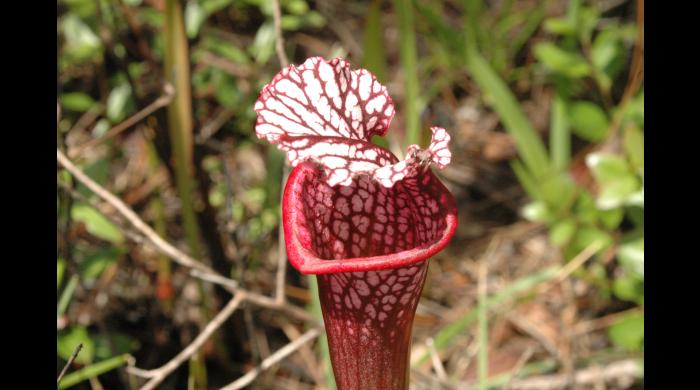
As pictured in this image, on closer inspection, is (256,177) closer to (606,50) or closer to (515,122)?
(515,122)

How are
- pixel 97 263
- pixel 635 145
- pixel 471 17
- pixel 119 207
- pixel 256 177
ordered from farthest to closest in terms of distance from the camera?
pixel 256 177 → pixel 471 17 → pixel 635 145 → pixel 97 263 → pixel 119 207

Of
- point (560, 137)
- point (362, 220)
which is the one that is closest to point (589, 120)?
point (560, 137)

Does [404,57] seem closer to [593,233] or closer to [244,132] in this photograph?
[244,132]

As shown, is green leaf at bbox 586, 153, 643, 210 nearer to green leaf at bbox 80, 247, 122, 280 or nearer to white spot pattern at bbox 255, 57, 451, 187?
white spot pattern at bbox 255, 57, 451, 187

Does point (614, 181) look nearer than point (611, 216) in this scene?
Yes

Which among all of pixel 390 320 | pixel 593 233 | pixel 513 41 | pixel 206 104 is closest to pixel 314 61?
pixel 390 320

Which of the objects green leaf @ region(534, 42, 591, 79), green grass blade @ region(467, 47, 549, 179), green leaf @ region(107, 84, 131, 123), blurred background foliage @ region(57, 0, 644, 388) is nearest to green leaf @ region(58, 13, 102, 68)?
blurred background foliage @ region(57, 0, 644, 388)

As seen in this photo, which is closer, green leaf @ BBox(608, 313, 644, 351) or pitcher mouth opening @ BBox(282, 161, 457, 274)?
pitcher mouth opening @ BBox(282, 161, 457, 274)

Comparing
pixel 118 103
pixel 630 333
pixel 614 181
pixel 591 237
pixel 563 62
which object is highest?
pixel 563 62

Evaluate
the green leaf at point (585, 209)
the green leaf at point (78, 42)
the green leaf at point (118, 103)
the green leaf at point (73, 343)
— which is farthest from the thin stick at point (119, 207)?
the green leaf at point (585, 209)
